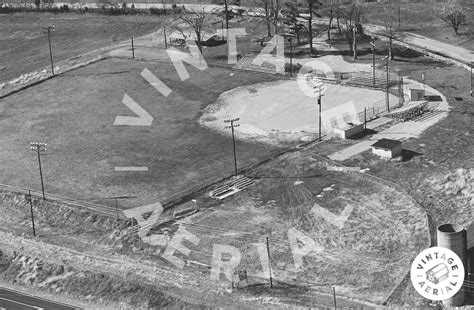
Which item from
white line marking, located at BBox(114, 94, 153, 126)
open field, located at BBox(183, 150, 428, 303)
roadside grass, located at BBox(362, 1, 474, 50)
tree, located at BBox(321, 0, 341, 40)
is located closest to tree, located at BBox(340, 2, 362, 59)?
tree, located at BBox(321, 0, 341, 40)

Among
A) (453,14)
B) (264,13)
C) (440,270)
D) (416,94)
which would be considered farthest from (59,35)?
(440,270)

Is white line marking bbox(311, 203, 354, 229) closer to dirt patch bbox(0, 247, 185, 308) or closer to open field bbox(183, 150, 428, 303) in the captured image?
open field bbox(183, 150, 428, 303)

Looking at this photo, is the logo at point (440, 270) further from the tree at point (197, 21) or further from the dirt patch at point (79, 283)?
the tree at point (197, 21)

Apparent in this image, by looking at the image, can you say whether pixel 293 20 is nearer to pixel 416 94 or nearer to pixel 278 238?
pixel 416 94

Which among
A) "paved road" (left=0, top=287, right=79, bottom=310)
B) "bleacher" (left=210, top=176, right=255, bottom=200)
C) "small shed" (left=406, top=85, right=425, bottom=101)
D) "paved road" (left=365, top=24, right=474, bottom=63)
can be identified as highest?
"paved road" (left=365, top=24, right=474, bottom=63)

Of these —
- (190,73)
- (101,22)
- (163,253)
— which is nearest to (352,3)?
(190,73)

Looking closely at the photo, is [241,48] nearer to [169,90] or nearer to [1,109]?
[169,90]

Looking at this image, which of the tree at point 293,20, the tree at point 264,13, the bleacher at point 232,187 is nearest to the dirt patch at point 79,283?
the bleacher at point 232,187
